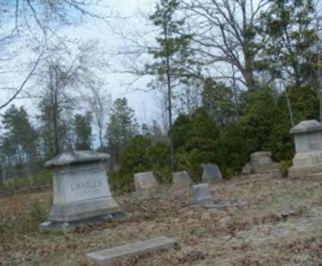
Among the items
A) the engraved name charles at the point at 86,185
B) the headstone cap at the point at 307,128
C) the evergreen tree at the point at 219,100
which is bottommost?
the engraved name charles at the point at 86,185

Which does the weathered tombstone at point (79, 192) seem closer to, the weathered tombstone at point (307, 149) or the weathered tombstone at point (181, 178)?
the weathered tombstone at point (307, 149)

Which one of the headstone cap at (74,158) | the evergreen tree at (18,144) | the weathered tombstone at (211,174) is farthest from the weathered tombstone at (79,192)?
the evergreen tree at (18,144)

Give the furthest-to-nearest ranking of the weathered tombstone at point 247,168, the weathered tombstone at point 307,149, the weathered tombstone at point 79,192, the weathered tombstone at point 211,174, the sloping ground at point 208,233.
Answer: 1. the weathered tombstone at point 247,168
2. the weathered tombstone at point 211,174
3. the weathered tombstone at point 307,149
4. the weathered tombstone at point 79,192
5. the sloping ground at point 208,233

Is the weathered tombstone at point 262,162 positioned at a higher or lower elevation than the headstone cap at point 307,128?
lower

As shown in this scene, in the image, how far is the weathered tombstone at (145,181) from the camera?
18.8 metres

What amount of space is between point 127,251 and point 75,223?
3942 millimetres

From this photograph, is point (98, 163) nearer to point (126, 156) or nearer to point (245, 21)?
point (126, 156)

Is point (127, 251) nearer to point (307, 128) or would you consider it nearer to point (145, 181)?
point (307, 128)

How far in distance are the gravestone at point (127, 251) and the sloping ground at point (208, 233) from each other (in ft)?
0.38

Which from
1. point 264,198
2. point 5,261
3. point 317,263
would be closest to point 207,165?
point 264,198

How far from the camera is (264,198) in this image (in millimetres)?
12281

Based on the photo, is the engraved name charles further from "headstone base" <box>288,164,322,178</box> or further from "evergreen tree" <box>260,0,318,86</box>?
"evergreen tree" <box>260,0,318,86</box>

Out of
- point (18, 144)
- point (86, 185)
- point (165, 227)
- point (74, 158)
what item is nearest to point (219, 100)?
point (86, 185)

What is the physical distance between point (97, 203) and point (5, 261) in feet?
10.5
